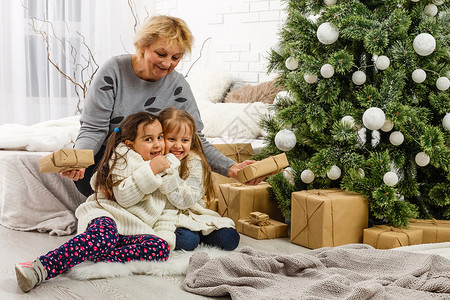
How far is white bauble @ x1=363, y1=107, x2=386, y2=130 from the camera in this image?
2064 millimetres

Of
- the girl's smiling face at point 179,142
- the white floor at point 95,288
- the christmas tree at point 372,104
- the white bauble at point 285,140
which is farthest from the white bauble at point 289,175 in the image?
the white floor at point 95,288

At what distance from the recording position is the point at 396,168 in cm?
221

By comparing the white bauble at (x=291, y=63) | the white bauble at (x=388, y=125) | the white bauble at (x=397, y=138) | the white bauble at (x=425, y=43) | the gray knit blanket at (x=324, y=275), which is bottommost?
the gray knit blanket at (x=324, y=275)

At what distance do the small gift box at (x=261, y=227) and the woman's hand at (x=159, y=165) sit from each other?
0.64 m

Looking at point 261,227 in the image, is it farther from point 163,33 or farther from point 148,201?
point 163,33

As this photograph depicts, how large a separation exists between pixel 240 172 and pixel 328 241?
480 millimetres

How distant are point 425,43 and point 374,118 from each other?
396 mm

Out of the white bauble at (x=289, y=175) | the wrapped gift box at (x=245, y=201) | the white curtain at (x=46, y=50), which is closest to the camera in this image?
the white bauble at (x=289, y=175)

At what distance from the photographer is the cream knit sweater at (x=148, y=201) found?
6.28 feet

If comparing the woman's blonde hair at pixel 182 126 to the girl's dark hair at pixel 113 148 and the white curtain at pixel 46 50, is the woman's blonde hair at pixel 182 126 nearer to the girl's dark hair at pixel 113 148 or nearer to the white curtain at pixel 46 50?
the girl's dark hair at pixel 113 148

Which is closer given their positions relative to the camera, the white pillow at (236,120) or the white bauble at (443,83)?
the white bauble at (443,83)

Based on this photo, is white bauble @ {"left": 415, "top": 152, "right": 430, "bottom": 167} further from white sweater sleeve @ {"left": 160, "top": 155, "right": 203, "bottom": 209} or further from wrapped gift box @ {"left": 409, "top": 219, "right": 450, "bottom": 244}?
white sweater sleeve @ {"left": 160, "top": 155, "right": 203, "bottom": 209}

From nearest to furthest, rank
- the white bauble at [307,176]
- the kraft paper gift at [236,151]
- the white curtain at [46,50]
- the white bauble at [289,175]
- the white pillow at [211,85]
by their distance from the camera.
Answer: the white bauble at [307,176] < the white bauble at [289,175] < the kraft paper gift at [236,151] < the white pillow at [211,85] < the white curtain at [46,50]

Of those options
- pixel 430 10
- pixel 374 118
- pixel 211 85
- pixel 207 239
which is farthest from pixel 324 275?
pixel 211 85
